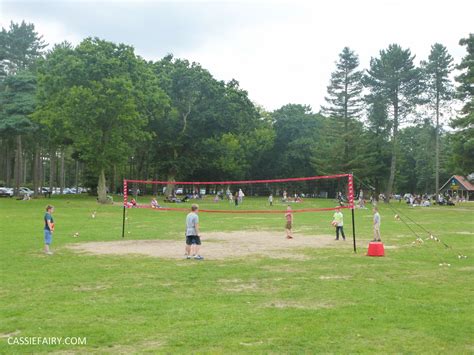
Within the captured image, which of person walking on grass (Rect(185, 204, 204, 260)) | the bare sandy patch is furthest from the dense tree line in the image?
person walking on grass (Rect(185, 204, 204, 260))

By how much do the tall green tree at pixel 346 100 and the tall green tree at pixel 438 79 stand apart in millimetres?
8089

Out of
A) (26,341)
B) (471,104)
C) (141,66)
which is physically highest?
(141,66)

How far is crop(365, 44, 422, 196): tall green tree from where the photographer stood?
189 ft

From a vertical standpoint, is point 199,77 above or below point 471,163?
above

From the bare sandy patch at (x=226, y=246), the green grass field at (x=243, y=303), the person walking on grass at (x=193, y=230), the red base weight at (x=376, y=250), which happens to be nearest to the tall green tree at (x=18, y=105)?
the bare sandy patch at (x=226, y=246)

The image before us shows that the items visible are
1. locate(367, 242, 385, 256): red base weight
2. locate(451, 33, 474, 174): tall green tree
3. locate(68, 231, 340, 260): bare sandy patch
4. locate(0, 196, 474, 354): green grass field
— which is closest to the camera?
locate(0, 196, 474, 354): green grass field

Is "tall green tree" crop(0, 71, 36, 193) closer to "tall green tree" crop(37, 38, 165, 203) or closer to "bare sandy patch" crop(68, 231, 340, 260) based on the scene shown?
"tall green tree" crop(37, 38, 165, 203)

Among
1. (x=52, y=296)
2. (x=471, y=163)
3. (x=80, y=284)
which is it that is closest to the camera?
(x=52, y=296)

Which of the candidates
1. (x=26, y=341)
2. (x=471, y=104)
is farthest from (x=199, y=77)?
(x=26, y=341)

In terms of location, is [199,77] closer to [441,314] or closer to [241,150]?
[241,150]

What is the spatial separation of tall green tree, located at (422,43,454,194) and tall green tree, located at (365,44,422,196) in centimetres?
114

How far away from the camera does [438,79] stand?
188 ft

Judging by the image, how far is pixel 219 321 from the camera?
7.87m

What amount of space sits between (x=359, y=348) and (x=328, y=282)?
178 inches
